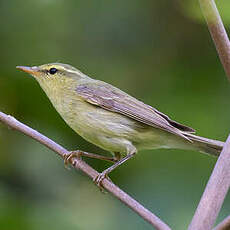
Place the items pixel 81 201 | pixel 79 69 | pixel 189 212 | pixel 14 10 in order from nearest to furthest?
pixel 189 212 < pixel 81 201 < pixel 14 10 < pixel 79 69

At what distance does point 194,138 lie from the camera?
3.30m

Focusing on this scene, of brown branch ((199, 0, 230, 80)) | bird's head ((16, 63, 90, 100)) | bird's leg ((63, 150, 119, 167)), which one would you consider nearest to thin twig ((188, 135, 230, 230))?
brown branch ((199, 0, 230, 80))

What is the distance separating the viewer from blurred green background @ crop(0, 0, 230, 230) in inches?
133

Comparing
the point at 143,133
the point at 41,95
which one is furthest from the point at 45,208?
the point at 41,95

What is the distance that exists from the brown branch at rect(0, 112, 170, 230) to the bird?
69 centimetres

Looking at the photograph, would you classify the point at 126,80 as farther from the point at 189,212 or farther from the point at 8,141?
the point at 189,212

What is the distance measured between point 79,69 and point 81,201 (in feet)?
4.09

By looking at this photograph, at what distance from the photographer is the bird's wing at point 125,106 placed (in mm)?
3420

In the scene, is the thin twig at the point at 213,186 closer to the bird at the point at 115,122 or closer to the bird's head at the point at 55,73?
the bird at the point at 115,122

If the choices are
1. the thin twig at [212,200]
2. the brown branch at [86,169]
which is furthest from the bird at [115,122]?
the thin twig at [212,200]

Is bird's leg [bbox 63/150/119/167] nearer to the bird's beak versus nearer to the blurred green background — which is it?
the blurred green background

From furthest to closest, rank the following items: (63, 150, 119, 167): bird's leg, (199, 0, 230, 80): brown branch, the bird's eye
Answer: the bird's eye → (63, 150, 119, 167): bird's leg → (199, 0, 230, 80): brown branch

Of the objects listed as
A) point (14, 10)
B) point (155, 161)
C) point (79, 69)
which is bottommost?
point (155, 161)

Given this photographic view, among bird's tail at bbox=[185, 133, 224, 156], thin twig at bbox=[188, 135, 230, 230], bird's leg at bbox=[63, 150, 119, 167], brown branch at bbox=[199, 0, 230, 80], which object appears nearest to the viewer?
thin twig at bbox=[188, 135, 230, 230]
